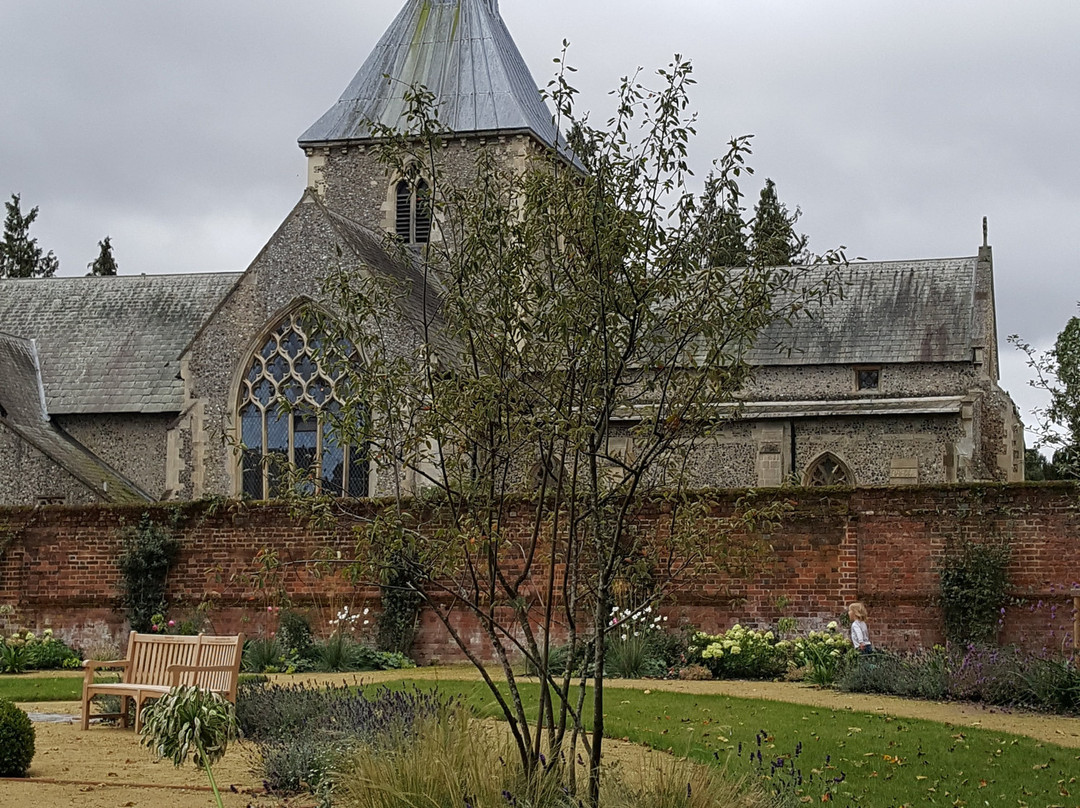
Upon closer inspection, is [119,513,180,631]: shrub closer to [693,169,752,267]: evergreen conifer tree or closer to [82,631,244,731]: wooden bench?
[82,631,244,731]: wooden bench

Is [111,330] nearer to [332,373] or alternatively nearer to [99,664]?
[332,373]

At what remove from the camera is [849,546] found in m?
18.6

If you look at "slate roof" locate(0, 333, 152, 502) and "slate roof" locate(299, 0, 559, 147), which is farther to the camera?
"slate roof" locate(299, 0, 559, 147)

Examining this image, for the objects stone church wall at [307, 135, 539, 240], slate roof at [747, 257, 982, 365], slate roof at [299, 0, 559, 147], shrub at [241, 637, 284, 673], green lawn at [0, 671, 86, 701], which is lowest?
green lawn at [0, 671, 86, 701]

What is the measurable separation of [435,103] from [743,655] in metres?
21.4

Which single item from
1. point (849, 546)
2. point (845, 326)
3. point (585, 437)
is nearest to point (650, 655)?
point (849, 546)

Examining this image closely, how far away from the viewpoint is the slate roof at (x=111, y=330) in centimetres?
3095

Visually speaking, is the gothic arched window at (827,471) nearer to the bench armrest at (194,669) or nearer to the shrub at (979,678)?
the shrub at (979,678)

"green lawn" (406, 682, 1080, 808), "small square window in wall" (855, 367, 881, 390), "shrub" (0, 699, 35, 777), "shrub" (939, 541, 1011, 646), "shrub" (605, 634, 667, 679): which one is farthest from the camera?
"small square window in wall" (855, 367, 881, 390)

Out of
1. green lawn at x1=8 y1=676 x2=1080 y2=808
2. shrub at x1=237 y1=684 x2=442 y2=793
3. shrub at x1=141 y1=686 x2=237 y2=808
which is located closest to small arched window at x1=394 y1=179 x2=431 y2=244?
green lawn at x1=8 y1=676 x2=1080 y2=808

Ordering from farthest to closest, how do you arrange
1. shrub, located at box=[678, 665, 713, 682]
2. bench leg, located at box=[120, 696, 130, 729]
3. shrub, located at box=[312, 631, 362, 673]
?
shrub, located at box=[312, 631, 362, 673]
shrub, located at box=[678, 665, 713, 682]
bench leg, located at box=[120, 696, 130, 729]

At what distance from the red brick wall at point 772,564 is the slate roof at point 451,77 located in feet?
51.0

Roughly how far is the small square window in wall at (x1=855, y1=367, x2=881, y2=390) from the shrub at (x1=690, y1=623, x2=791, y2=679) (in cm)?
1266

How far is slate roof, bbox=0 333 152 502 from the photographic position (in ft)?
90.1
